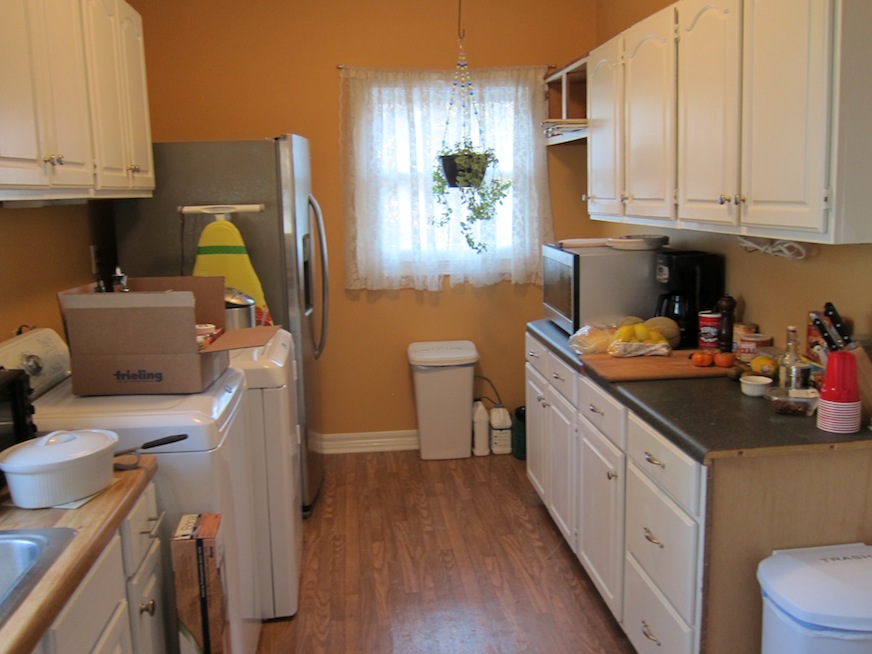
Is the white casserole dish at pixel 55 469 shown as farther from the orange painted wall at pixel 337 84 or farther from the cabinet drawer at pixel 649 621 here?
the orange painted wall at pixel 337 84

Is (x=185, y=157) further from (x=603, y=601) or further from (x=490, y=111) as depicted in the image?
(x=603, y=601)

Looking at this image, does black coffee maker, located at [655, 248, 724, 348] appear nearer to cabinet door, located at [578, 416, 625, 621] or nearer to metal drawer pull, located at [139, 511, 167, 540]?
cabinet door, located at [578, 416, 625, 621]

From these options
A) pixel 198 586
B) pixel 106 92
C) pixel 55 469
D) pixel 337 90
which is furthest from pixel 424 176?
pixel 55 469

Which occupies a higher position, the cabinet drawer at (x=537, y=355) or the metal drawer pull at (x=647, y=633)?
the cabinet drawer at (x=537, y=355)

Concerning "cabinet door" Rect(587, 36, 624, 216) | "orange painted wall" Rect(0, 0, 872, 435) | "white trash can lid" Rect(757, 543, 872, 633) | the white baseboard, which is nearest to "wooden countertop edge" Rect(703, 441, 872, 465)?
"white trash can lid" Rect(757, 543, 872, 633)

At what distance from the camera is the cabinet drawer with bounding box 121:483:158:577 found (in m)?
1.67

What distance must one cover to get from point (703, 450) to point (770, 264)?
1.11 meters

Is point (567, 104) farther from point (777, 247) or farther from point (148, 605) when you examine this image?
point (148, 605)

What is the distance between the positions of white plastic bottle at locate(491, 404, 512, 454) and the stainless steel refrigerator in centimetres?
142

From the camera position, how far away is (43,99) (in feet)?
6.97

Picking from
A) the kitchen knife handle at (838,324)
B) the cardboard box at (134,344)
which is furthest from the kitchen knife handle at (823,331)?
the cardboard box at (134,344)

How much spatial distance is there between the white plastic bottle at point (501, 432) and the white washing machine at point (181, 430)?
2.14 meters

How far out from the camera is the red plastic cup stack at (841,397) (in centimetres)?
194

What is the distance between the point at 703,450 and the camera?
187cm
